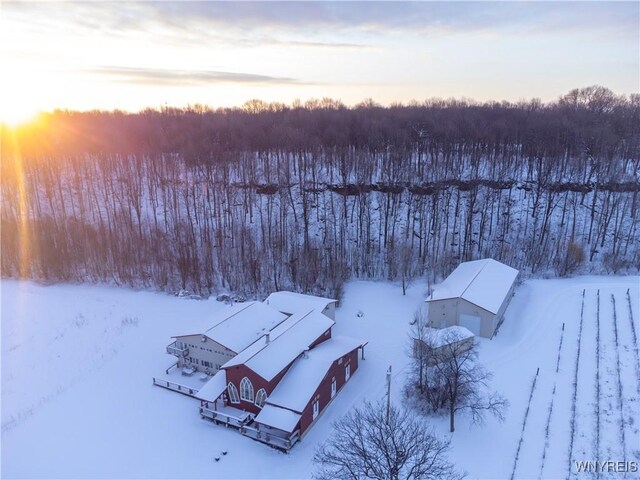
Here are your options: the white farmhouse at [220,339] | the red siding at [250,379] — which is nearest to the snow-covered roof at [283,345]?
the red siding at [250,379]

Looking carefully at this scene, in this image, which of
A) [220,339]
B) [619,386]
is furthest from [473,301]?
[220,339]

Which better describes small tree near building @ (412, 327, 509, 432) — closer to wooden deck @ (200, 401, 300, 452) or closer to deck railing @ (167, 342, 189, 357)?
wooden deck @ (200, 401, 300, 452)

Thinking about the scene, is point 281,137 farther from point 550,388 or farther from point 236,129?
point 550,388

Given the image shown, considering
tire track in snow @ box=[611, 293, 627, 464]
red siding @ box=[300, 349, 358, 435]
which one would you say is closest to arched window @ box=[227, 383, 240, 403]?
red siding @ box=[300, 349, 358, 435]

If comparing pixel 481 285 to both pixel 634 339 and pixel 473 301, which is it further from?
pixel 634 339

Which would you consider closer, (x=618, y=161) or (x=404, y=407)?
(x=404, y=407)

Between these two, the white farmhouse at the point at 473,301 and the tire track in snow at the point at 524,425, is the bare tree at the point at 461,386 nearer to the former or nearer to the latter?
the tire track in snow at the point at 524,425

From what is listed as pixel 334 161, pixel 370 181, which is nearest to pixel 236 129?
pixel 334 161
